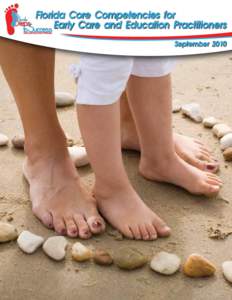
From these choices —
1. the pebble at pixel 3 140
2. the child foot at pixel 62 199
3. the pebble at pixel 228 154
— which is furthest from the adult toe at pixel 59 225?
the pebble at pixel 228 154

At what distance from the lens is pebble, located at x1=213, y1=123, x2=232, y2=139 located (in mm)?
1741

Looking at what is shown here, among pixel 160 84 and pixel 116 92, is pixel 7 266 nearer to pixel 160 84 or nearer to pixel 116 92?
pixel 116 92

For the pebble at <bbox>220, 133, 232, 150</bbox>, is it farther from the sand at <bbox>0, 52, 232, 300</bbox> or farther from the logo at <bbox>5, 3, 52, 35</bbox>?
the logo at <bbox>5, 3, 52, 35</bbox>

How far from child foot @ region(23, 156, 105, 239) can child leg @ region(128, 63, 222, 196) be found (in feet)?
0.54

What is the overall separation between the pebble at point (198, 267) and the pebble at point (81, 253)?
0.59ft

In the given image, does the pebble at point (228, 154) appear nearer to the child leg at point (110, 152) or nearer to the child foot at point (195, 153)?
the child foot at point (195, 153)

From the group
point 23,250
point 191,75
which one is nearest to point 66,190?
point 23,250

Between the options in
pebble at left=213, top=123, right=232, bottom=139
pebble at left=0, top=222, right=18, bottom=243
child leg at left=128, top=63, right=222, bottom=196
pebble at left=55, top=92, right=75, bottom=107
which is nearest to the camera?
pebble at left=0, top=222, right=18, bottom=243

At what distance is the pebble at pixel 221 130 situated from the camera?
68.6 inches

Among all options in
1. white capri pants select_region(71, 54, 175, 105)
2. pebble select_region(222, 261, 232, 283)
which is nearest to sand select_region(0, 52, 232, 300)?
pebble select_region(222, 261, 232, 283)

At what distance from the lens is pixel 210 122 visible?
5.87 ft

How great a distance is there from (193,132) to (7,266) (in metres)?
0.65

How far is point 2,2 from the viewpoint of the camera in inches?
52.1

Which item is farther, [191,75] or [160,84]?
[191,75]
